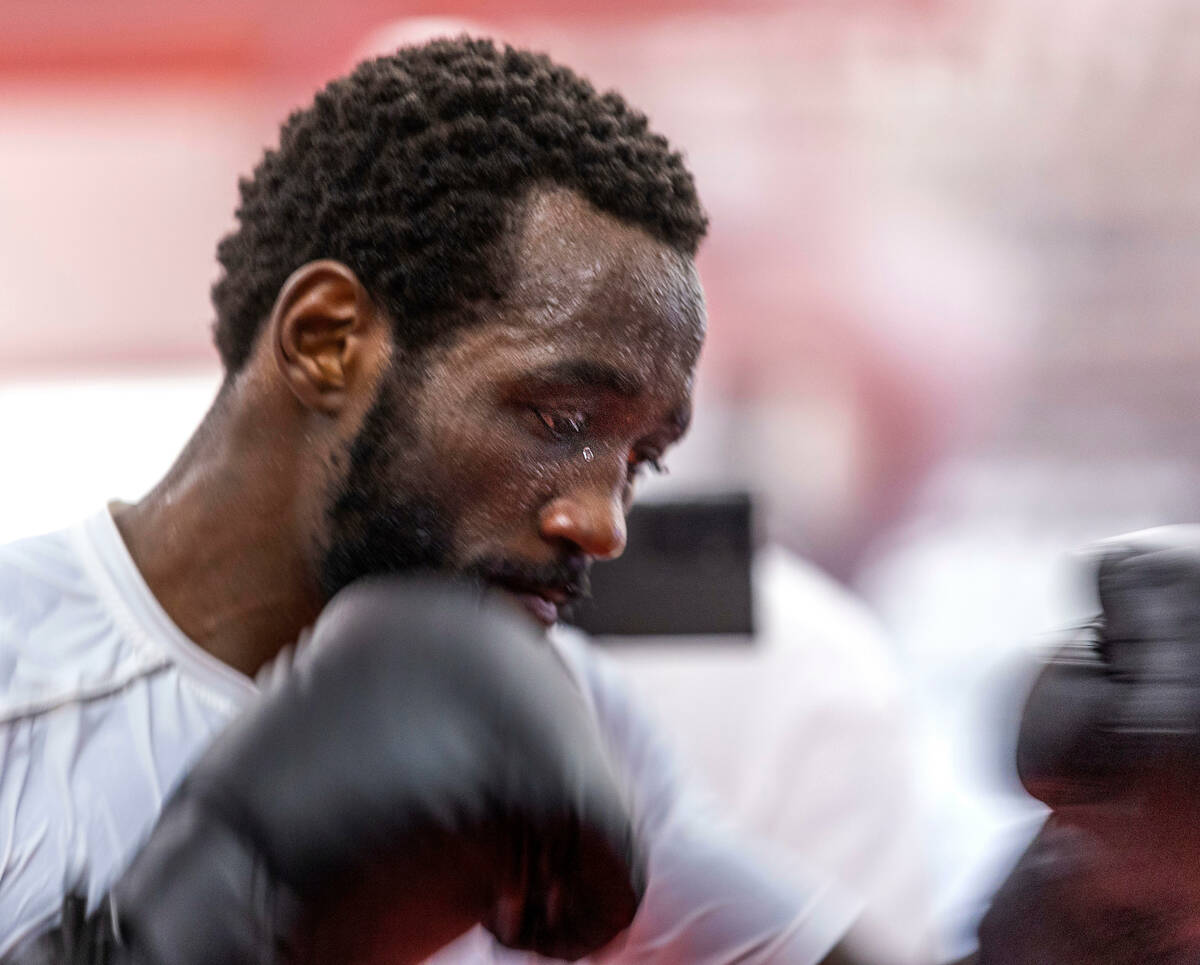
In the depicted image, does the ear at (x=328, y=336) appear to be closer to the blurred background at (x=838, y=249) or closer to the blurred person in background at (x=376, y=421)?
the blurred person in background at (x=376, y=421)

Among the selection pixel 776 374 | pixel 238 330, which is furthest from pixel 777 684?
pixel 238 330

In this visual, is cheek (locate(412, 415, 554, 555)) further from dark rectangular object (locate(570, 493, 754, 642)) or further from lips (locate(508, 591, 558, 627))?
dark rectangular object (locate(570, 493, 754, 642))

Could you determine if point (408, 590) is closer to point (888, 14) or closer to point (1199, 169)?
point (888, 14)

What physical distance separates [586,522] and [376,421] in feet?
0.55

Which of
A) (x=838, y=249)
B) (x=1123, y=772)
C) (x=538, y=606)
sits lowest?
(x=1123, y=772)

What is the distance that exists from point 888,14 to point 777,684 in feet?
5.42

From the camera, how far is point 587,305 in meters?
0.88

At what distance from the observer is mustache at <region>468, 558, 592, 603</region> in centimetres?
86

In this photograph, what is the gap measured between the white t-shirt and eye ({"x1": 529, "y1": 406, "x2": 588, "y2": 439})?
0.74 feet

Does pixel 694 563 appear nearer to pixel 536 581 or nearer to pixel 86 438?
pixel 536 581

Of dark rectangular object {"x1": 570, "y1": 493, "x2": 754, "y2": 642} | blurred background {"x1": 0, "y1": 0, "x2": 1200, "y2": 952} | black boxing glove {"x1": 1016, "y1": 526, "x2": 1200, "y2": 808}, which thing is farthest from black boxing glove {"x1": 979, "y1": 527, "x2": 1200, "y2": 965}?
blurred background {"x1": 0, "y1": 0, "x2": 1200, "y2": 952}

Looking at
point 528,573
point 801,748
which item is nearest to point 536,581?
point 528,573

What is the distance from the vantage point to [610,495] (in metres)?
0.88

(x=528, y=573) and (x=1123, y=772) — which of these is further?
(x=528, y=573)
